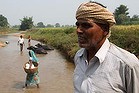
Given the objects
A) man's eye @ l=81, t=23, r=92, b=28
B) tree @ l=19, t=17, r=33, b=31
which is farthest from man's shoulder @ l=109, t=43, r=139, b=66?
tree @ l=19, t=17, r=33, b=31

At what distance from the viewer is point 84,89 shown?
5.70 feet

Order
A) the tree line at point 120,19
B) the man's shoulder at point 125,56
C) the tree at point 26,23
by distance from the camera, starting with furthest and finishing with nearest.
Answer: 1. the tree at point 26,23
2. the tree line at point 120,19
3. the man's shoulder at point 125,56

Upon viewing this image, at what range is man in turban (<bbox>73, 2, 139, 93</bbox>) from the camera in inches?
64.3

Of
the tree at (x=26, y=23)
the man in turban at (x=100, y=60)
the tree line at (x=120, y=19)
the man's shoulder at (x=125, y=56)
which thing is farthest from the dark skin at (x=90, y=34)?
the tree at (x=26, y=23)

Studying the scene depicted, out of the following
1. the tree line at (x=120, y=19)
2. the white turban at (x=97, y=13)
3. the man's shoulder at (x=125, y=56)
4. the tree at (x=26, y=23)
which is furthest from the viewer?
the tree at (x=26, y=23)

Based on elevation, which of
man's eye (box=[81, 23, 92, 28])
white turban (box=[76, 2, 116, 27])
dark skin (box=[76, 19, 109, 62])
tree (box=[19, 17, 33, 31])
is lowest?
tree (box=[19, 17, 33, 31])

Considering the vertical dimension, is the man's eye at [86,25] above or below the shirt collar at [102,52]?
above

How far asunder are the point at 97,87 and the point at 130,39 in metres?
12.1

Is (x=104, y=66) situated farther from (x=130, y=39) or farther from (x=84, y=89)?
(x=130, y=39)

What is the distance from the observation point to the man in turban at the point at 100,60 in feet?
5.36

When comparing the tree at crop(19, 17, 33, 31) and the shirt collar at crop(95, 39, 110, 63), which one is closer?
the shirt collar at crop(95, 39, 110, 63)

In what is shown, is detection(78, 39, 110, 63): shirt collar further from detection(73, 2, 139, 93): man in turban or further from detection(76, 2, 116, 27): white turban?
detection(76, 2, 116, 27): white turban

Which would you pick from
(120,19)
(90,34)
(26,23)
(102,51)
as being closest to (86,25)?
(90,34)

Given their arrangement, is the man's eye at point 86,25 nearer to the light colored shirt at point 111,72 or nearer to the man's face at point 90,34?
the man's face at point 90,34
